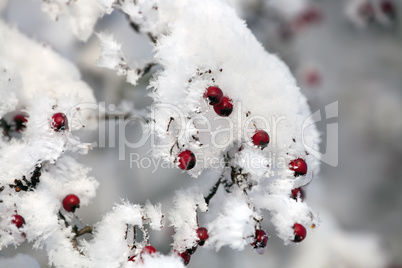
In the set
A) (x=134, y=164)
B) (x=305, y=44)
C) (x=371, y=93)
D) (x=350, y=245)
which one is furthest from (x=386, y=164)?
(x=134, y=164)

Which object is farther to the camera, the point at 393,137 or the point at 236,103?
the point at 393,137

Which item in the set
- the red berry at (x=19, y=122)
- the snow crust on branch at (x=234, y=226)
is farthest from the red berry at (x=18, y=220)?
the snow crust on branch at (x=234, y=226)

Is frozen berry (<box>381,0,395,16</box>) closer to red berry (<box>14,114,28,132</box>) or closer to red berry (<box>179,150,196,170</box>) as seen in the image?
red berry (<box>179,150,196,170</box>)

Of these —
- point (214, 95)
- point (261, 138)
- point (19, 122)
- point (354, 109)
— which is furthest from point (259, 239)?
point (354, 109)

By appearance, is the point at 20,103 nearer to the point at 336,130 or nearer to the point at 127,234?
the point at 127,234

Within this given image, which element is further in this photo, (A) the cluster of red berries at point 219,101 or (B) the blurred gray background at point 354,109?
(B) the blurred gray background at point 354,109

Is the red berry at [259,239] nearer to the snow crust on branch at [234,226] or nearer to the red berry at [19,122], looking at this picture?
the snow crust on branch at [234,226]
